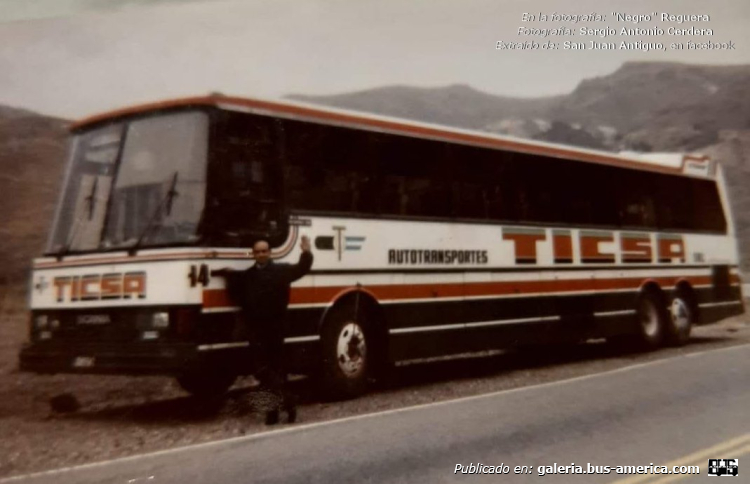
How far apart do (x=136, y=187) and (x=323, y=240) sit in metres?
1.75

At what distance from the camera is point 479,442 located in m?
6.08

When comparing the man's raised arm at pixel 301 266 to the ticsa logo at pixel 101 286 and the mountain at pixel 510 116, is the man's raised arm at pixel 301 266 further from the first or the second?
the mountain at pixel 510 116

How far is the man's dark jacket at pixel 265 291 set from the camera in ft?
22.6

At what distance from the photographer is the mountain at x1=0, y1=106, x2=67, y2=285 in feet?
25.5

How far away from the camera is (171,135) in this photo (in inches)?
282

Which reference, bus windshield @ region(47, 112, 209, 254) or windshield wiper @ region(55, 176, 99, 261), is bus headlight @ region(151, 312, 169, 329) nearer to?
bus windshield @ region(47, 112, 209, 254)

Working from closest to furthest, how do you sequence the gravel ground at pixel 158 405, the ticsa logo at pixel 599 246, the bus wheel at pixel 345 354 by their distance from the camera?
1. the gravel ground at pixel 158 405
2. the bus wheel at pixel 345 354
3. the ticsa logo at pixel 599 246

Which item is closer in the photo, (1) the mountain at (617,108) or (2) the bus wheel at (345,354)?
(1) the mountain at (617,108)

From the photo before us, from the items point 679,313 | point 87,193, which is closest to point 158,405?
point 87,193

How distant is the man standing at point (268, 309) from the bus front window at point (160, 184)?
1.85 ft

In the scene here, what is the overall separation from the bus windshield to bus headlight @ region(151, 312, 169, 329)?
0.59 meters

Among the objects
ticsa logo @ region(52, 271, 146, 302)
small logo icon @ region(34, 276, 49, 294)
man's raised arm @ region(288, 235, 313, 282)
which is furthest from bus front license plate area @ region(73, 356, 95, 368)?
man's raised arm @ region(288, 235, 313, 282)

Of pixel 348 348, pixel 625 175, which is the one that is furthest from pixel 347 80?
pixel 625 175

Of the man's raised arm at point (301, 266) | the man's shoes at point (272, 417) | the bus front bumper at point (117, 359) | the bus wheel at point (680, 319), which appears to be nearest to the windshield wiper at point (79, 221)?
the bus front bumper at point (117, 359)
